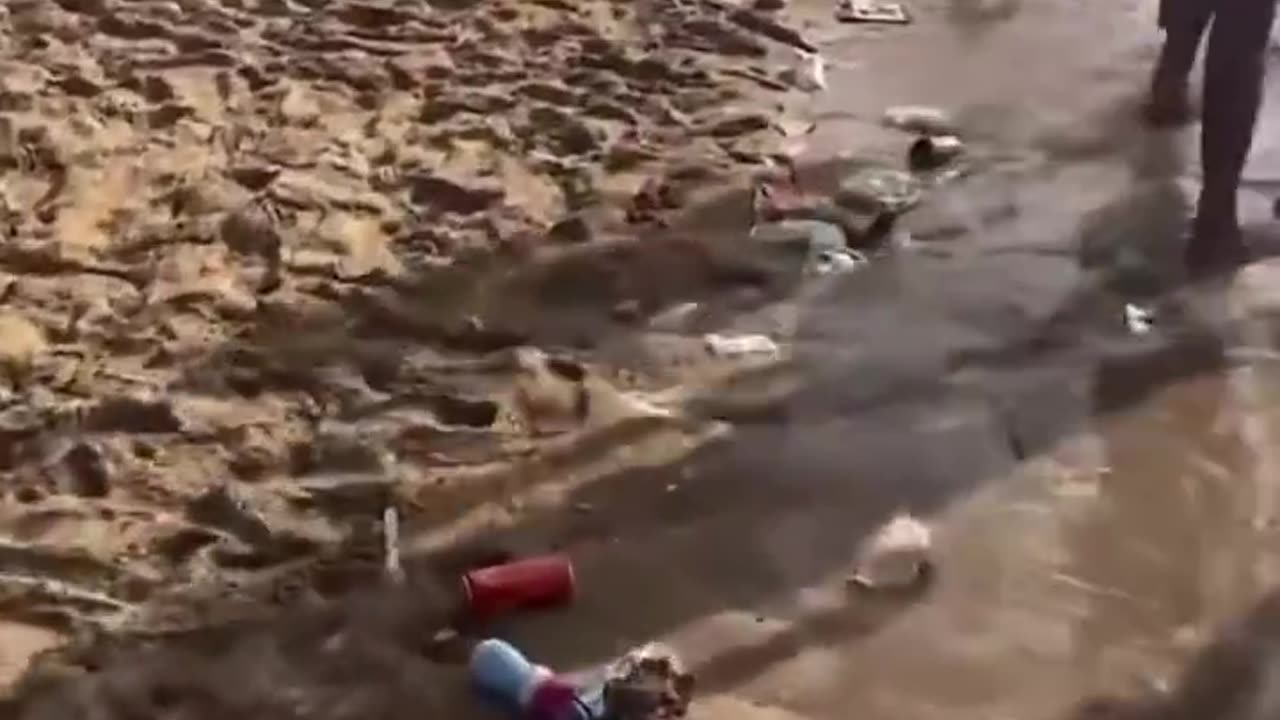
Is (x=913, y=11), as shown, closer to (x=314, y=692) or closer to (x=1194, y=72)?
(x=1194, y=72)

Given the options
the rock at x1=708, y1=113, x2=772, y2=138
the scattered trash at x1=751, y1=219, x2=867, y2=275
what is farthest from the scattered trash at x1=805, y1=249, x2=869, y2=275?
the rock at x1=708, y1=113, x2=772, y2=138

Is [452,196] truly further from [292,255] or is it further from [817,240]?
[817,240]

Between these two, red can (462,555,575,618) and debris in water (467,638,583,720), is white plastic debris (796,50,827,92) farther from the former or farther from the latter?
debris in water (467,638,583,720)

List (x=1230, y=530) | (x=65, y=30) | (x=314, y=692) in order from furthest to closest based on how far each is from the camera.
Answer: (x=65, y=30) < (x=1230, y=530) < (x=314, y=692)

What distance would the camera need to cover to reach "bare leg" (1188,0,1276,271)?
2.20 m

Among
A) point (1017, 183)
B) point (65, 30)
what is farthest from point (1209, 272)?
point (65, 30)

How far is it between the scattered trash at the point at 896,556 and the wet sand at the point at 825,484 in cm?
2

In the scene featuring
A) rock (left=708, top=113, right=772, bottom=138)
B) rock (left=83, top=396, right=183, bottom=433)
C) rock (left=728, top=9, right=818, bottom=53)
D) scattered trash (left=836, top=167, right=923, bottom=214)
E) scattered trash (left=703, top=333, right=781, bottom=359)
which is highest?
rock (left=728, top=9, right=818, bottom=53)

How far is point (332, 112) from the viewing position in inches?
106

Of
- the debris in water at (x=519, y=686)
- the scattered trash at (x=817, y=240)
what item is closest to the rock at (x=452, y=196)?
the scattered trash at (x=817, y=240)

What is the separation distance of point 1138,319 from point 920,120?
0.58m

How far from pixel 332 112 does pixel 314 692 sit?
47.5 inches

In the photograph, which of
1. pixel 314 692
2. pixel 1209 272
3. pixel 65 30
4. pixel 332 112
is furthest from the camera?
pixel 65 30

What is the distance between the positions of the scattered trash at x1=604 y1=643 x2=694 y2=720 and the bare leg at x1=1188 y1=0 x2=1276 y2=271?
1.04 m
